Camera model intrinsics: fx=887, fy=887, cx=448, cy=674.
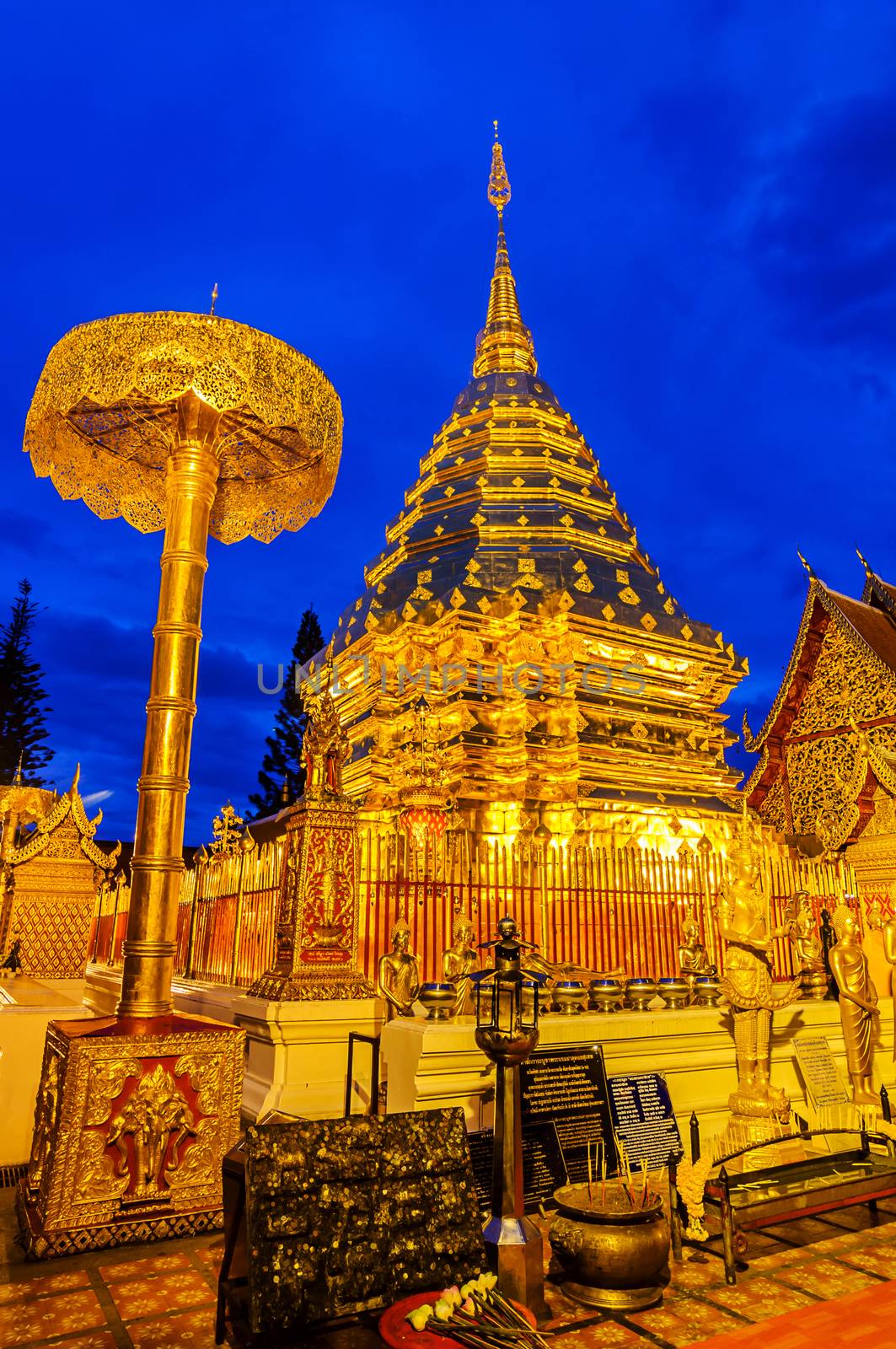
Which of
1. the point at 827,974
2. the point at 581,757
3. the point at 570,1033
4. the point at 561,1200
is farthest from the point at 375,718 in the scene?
the point at 561,1200

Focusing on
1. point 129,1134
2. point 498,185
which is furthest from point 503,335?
point 129,1134

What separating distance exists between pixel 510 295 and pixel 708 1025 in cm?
1839

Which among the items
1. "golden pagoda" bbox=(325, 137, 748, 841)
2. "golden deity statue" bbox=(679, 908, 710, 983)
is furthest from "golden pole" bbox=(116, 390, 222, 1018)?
"golden pagoda" bbox=(325, 137, 748, 841)

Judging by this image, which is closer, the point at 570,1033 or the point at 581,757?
the point at 570,1033

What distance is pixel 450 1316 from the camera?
106 inches

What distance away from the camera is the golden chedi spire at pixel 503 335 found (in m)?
19.4

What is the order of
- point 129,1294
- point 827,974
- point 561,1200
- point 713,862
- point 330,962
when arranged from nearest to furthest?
1. point 129,1294
2. point 561,1200
3. point 330,962
4. point 827,974
5. point 713,862

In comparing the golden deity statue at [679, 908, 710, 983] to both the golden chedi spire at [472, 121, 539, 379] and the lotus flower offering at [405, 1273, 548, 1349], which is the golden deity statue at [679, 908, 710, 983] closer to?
the lotus flower offering at [405, 1273, 548, 1349]

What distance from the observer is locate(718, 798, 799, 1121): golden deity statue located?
5.28 m

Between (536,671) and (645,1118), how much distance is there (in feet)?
26.4

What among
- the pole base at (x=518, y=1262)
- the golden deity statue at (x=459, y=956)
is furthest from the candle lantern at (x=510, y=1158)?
the golden deity statue at (x=459, y=956)

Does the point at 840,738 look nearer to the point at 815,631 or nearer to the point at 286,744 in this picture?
the point at 815,631

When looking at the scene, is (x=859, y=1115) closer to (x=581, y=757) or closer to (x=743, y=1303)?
(x=743, y=1303)

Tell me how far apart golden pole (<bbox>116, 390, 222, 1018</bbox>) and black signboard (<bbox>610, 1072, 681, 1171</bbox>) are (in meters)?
2.43
